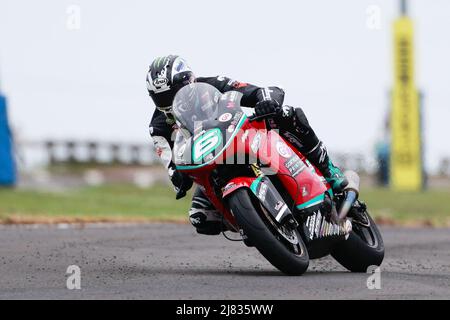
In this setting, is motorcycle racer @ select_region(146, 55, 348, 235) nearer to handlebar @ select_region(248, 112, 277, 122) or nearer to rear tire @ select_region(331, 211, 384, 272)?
handlebar @ select_region(248, 112, 277, 122)

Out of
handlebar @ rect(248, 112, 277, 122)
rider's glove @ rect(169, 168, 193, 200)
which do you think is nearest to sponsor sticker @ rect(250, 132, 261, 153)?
handlebar @ rect(248, 112, 277, 122)

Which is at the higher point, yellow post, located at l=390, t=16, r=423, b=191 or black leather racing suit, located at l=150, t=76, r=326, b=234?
black leather racing suit, located at l=150, t=76, r=326, b=234

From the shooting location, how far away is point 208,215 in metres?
8.48

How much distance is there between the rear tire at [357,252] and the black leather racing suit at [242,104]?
74cm

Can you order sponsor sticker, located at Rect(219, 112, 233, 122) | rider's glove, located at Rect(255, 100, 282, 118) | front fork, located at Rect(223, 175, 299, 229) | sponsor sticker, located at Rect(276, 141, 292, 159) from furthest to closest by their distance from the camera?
sponsor sticker, located at Rect(276, 141, 292, 159) → rider's glove, located at Rect(255, 100, 282, 118) → sponsor sticker, located at Rect(219, 112, 233, 122) → front fork, located at Rect(223, 175, 299, 229)

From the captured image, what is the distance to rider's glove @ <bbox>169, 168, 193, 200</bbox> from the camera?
834cm

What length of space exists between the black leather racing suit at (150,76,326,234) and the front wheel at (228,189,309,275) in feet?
2.61

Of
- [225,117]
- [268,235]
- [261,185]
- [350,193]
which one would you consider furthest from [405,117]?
[268,235]

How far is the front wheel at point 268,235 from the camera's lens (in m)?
7.59

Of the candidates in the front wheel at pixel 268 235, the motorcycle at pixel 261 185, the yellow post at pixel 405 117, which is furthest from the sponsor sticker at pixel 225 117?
the yellow post at pixel 405 117

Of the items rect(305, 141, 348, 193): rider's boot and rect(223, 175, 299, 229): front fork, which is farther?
rect(305, 141, 348, 193): rider's boot

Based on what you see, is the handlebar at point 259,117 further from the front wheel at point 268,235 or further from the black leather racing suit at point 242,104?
the front wheel at point 268,235
